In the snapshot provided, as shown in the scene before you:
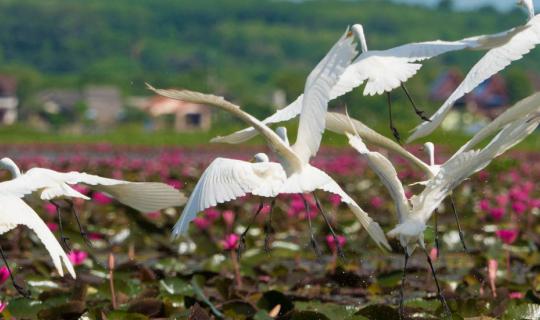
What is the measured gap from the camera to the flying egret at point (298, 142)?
2229 millimetres

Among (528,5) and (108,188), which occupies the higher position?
(528,5)

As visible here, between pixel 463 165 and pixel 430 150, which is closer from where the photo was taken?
pixel 463 165

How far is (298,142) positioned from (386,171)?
0.23 m

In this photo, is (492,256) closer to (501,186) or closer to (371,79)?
(371,79)

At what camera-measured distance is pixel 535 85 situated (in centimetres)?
9244

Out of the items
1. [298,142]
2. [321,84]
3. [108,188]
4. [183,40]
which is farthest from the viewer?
[183,40]

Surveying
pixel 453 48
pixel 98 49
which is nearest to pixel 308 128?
pixel 453 48

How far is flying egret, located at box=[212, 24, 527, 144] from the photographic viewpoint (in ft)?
7.27

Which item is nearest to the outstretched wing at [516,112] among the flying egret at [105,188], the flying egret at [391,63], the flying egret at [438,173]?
the flying egret at [438,173]

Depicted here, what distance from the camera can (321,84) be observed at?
225 cm

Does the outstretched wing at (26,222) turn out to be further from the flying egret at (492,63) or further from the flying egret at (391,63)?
the flying egret at (492,63)

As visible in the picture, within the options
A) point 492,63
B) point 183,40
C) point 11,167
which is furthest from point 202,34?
point 492,63

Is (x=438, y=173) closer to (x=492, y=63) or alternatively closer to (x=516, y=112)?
(x=516, y=112)

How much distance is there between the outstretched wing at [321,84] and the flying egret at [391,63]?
24 mm
